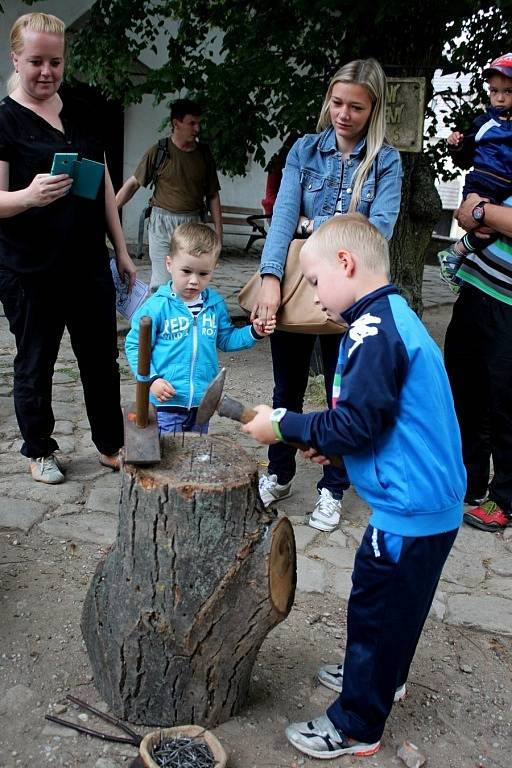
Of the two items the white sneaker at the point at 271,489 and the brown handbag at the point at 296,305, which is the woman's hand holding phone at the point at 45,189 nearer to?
the brown handbag at the point at 296,305

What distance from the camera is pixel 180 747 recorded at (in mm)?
2273

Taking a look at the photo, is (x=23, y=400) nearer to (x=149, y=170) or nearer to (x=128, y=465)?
(x=128, y=465)

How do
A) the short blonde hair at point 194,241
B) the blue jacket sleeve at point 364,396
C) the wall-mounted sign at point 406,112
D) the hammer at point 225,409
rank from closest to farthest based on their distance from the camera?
1. the blue jacket sleeve at point 364,396
2. the hammer at point 225,409
3. the short blonde hair at point 194,241
4. the wall-mounted sign at point 406,112

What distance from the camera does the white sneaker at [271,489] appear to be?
4.06 metres

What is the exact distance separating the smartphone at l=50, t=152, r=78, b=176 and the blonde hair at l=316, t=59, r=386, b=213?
115 cm

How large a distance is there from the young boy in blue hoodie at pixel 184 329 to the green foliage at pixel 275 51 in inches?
114

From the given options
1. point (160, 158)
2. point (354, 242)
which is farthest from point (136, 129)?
point (354, 242)

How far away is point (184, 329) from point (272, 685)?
148 centimetres

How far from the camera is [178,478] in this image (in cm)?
231

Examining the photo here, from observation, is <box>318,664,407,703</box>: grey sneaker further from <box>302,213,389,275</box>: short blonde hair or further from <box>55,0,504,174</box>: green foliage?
<box>55,0,504,174</box>: green foliage

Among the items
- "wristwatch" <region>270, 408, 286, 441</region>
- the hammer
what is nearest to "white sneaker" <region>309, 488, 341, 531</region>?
the hammer

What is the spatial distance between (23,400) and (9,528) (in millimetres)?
655

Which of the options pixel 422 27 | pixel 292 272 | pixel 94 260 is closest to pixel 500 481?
pixel 292 272

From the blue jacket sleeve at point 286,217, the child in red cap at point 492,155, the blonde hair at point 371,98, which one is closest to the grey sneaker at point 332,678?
the blue jacket sleeve at point 286,217
